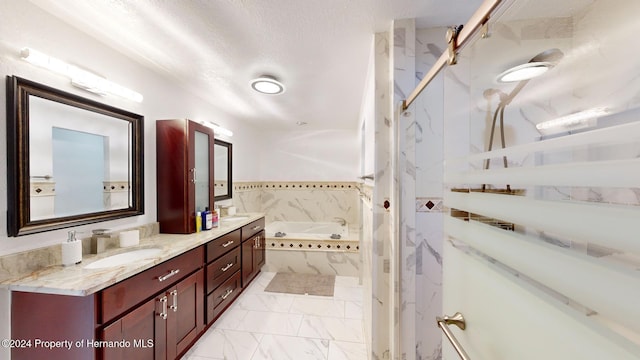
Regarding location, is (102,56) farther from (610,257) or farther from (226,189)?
(610,257)

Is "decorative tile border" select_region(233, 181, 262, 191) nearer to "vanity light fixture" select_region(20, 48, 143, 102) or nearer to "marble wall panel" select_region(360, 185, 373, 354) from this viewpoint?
"vanity light fixture" select_region(20, 48, 143, 102)

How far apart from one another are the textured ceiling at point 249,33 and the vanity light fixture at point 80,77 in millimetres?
285

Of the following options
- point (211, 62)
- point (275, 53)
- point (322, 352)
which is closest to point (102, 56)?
point (211, 62)

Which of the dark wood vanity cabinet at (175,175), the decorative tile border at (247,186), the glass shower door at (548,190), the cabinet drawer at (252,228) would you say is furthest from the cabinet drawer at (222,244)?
the glass shower door at (548,190)

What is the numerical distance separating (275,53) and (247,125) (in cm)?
233

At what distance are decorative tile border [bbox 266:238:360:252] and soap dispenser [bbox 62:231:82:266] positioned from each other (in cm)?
215

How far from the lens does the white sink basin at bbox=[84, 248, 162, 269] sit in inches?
54.6

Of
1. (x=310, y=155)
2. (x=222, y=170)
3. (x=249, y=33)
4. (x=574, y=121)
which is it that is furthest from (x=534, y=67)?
(x=310, y=155)

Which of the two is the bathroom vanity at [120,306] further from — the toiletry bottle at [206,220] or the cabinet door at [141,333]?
the toiletry bottle at [206,220]

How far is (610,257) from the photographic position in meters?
0.36

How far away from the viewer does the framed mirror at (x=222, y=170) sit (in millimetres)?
2877

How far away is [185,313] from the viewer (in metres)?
1.67

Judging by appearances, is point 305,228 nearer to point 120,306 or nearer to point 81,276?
point 120,306

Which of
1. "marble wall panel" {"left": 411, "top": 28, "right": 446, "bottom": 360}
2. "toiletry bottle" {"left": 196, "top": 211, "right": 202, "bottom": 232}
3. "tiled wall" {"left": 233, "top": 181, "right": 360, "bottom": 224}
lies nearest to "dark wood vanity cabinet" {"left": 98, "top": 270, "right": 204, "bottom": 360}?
"toiletry bottle" {"left": 196, "top": 211, "right": 202, "bottom": 232}
